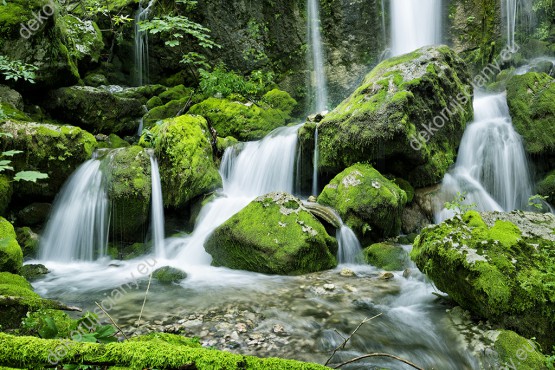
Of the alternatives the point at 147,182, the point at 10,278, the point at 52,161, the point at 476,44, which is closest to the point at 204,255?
the point at 147,182

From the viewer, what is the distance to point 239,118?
11508 mm

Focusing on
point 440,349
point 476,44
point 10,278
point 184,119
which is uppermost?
point 476,44

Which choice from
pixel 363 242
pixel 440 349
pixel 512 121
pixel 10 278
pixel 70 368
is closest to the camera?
pixel 70 368

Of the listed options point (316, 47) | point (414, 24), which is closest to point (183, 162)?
point (316, 47)

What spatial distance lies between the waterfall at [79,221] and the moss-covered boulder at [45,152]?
0.82ft

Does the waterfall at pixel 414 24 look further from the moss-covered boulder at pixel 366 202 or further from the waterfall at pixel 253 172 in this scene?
the moss-covered boulder at pixel 366 202

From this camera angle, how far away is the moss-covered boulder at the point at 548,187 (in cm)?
864

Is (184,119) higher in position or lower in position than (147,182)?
higher

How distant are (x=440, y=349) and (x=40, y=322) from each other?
3728mm

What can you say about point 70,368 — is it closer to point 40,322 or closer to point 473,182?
point 40,322

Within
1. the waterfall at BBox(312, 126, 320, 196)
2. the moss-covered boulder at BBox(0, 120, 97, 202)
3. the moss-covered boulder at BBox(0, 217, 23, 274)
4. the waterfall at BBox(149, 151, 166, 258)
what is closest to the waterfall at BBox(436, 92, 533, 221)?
the waterfall at BBox(312, 126, 320, 196)

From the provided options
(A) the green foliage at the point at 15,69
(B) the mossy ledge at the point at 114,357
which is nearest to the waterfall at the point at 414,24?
(A) the green foliage at the point at 15,69

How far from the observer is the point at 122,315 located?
15.0ft

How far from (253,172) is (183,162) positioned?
2.08m
